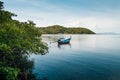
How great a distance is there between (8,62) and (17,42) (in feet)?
18.6

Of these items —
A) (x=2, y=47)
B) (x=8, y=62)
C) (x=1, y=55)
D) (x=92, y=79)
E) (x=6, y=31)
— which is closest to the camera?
(x=2, y=47)

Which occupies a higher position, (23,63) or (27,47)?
(27,47)

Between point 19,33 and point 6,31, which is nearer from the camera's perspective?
point 6,31

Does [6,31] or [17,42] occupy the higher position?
[6,31]

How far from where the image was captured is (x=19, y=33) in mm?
17844

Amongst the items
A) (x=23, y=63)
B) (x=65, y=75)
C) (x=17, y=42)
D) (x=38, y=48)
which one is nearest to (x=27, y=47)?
(x=17, y=42)

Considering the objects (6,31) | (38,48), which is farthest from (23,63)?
(6,31)

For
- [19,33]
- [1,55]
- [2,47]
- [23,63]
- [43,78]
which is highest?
[19,33]

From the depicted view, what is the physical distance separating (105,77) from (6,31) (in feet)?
57.8

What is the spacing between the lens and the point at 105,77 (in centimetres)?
2584

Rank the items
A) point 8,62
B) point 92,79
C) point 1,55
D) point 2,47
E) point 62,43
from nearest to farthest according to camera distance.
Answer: point 2,47
point 1,55
point 8,62
point 92,79
point 62,43

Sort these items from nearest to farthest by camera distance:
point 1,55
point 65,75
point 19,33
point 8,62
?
1. point 19,33
2. point 1,55
3. point 8,62
4. point 65,75

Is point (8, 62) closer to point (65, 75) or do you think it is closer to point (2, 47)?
point (2, 47)

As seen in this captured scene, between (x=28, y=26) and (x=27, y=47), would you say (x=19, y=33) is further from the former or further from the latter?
(x=28, y=26)
